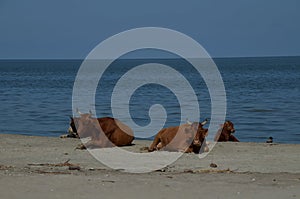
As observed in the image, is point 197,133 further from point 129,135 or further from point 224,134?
point 224,134

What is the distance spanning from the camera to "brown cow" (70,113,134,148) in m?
15.7

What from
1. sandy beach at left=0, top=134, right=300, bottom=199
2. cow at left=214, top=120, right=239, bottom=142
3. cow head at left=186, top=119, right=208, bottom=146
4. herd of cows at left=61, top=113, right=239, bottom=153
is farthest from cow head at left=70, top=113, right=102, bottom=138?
cow at left=214, top=120, right=239, bottom=142

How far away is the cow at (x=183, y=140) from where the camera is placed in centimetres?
1478

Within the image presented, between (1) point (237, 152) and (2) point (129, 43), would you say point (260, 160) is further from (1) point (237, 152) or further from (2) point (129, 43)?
(2) point (129, 43)

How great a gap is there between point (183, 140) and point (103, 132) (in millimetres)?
2179

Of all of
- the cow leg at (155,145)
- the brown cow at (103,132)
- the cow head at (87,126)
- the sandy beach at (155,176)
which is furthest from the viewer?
the cow head at (87,126)

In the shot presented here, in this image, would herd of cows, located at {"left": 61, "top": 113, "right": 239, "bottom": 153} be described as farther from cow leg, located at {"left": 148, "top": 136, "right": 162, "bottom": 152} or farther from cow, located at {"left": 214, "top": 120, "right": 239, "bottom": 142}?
cow, located at {"left": 214, "top": 120, "right": 239, "bottom": 142}

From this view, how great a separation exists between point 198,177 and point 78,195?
2464 millimetres

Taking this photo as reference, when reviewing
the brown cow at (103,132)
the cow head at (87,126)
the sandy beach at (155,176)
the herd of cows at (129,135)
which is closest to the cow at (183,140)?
the herd of cows at (129,135)

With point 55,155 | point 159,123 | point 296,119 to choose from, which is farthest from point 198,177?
point 296,119

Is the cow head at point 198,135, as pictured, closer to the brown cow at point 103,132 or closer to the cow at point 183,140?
the cow at point 183,140

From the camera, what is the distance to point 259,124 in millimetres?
25078

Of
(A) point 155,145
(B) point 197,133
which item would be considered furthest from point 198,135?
(A) point 155,145

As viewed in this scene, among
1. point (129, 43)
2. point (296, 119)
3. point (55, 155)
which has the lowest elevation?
point (296, 119)
